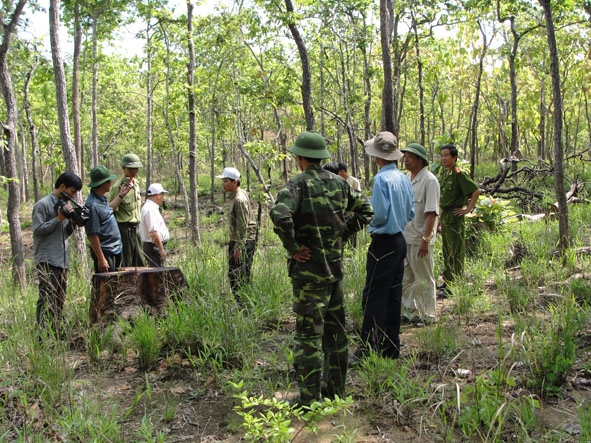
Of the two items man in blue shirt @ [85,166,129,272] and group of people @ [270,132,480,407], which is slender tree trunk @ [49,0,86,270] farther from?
group of people @ [270,132,480,407]

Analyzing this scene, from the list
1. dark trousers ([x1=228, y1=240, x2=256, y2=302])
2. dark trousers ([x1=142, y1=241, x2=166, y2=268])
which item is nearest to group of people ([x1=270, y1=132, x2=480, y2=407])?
dark trousers ([x1=228, y1=240, x2=256, y2=302])

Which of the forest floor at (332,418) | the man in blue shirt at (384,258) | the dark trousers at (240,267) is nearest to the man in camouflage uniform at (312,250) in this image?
the forest floor at (332,418)

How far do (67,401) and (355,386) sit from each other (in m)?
2.09

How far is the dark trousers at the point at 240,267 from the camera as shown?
17.3ft

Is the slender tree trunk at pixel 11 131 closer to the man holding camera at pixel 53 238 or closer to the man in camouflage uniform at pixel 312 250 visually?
the man holding camera at pixel 53 238

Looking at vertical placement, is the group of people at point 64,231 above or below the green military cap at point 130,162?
below

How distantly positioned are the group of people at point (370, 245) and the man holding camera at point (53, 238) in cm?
258

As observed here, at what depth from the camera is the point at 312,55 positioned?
16.3 metres

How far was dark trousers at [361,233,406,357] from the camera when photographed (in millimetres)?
4004

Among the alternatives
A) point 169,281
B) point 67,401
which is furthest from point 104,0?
point 67,401

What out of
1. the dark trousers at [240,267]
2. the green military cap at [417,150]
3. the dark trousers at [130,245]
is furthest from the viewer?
the dark trousers at [130,245]

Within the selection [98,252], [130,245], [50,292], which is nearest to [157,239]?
[130,245]

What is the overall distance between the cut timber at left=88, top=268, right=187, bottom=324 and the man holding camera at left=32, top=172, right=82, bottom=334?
1.14 feet

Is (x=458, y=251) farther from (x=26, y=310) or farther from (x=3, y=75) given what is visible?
(x=3, y=75)
